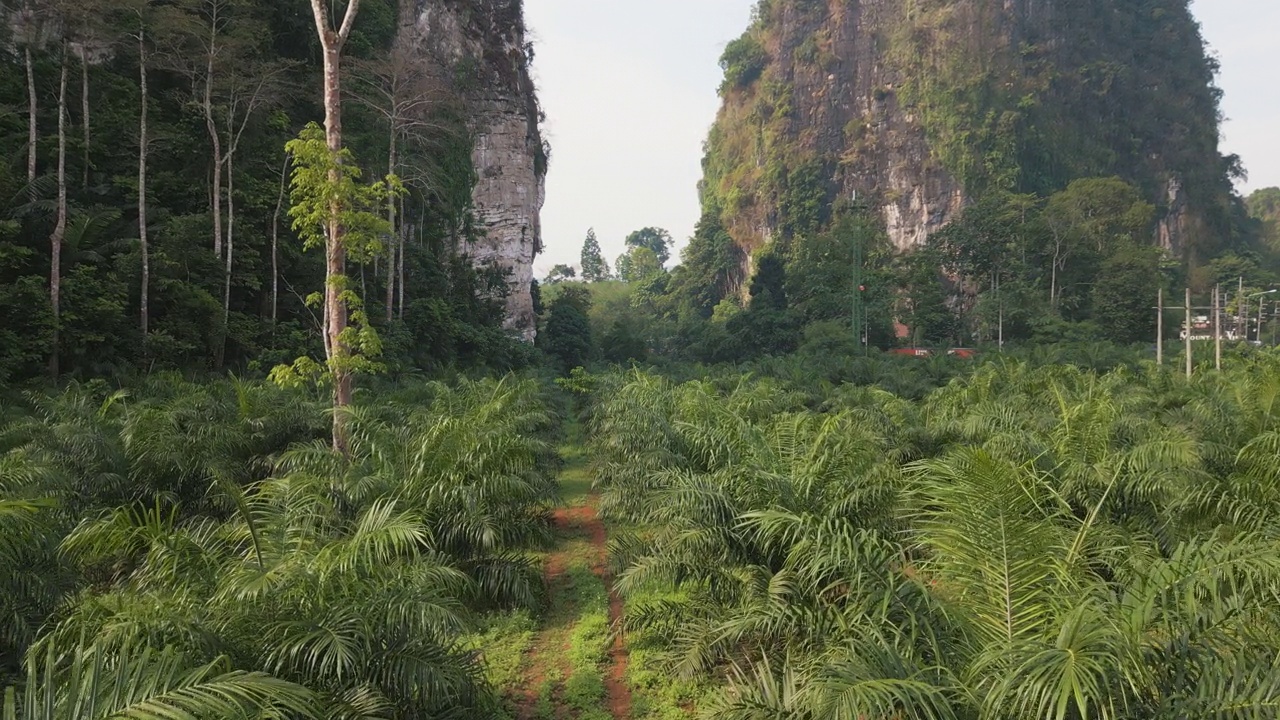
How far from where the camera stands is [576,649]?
5047mm

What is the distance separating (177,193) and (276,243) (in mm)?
2399

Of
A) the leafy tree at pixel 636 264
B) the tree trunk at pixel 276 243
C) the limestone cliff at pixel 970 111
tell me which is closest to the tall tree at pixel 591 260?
the leafy tree at pixel 636 264

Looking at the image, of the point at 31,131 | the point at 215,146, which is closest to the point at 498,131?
the point at 215,146

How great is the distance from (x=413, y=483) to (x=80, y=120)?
16724mm

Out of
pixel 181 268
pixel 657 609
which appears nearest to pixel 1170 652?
pixel 657 609

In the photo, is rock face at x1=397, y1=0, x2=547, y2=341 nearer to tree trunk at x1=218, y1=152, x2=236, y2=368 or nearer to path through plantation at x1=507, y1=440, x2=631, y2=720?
tree trunk at x1=218, y1=152, x2=236, y2=368

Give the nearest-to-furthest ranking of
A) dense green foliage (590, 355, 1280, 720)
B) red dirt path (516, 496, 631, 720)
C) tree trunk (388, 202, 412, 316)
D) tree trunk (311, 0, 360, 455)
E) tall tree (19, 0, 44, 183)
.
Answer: dense green foliage (590, 355, 1280, 720) < red dirt path (516, 496, 631, 720) < tree trunk (311, 0, 360, 455) < tall tree (19, 0, 44, 183) < tree trunk (388, 202, 412, 316)

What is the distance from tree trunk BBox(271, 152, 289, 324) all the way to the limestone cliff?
163 feet

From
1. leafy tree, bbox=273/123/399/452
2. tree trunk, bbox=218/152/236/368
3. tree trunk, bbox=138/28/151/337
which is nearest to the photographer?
leafy tree, bbox=273/123/399/452

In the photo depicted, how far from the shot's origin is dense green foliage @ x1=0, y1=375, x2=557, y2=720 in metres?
2.78

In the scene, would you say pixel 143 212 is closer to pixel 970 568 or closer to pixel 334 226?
pixel 334 226

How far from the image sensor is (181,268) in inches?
616

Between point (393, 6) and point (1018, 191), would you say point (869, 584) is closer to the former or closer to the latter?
point (393, 6)

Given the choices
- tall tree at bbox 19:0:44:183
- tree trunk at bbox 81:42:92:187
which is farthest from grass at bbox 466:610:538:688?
tree trunk at bbox 81:42:92:187
